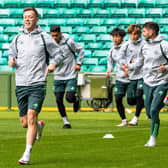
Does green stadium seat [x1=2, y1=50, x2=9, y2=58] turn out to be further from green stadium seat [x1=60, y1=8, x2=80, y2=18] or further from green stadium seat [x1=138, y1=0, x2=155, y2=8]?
green stadium seat [x1=138, y1=0, x2=155, y2=8]

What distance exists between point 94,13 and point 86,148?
1865cm

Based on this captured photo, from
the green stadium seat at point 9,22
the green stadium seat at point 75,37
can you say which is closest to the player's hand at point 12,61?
the green stadium seat at point 75,37

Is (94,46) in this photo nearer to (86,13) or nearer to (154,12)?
(86,13)

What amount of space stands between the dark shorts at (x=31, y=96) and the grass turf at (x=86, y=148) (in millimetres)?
647

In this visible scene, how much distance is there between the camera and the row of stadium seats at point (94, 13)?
2788 cm

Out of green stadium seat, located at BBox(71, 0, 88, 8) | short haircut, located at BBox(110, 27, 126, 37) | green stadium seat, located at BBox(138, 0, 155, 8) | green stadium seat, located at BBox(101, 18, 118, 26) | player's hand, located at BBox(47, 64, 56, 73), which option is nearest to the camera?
player's hand, located at BBox(47, 64, 56, 73)

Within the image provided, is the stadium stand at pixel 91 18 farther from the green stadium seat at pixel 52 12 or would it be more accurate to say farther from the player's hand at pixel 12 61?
the player's hand at pixel 12 61

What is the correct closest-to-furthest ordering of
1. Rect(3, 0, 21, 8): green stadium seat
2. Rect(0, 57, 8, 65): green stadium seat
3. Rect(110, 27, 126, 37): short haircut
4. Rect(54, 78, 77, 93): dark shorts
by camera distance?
Rect(54, 78, 77, 93): dark shorts, Rect(110, 27, 126, 37): short haircut, Rect(0, 57, 8, 65): green stadium seat, Rect(3, 0, 21, 8): green stadium seat

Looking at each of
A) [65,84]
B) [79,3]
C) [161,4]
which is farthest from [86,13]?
[65,84]

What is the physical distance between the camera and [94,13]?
28.3 m

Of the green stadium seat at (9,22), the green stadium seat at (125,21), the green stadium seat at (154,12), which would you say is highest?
the green stadium seat at (154,12)

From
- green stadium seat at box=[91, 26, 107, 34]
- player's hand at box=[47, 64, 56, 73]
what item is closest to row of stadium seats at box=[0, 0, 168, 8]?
green stadium seat at box=[91, 26, 107, 34]

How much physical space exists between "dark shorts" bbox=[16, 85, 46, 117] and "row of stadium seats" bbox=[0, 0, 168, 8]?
19.9 m

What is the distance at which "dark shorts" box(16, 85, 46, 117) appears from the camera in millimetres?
8344
